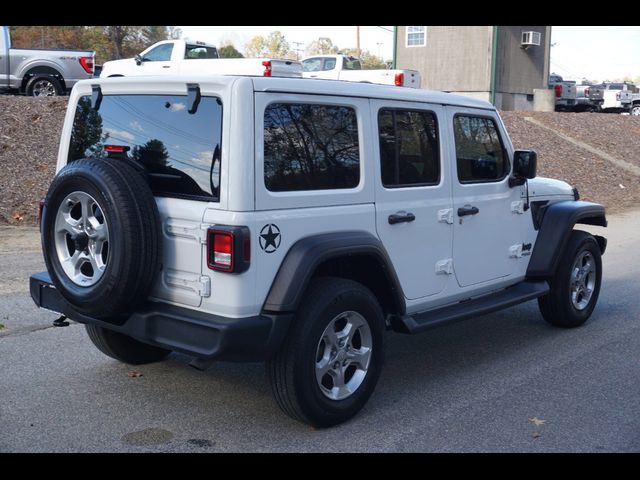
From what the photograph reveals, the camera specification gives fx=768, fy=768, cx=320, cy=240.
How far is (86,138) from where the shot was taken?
505 cm

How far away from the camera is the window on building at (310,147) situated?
170 inches

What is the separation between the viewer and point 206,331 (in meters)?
4.11

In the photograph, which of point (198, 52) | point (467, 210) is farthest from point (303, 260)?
point (198, 52)

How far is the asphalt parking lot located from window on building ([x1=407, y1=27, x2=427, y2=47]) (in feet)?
84.9

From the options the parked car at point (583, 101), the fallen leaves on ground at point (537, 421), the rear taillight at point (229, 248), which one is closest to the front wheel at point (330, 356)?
the rear taillight at point (229, 248)

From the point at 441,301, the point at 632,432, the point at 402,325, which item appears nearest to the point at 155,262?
the point at 402,325

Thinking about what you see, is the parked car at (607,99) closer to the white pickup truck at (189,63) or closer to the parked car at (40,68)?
the white pickup truck at (189,63)

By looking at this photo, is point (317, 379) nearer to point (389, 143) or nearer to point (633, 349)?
point (389, 143)

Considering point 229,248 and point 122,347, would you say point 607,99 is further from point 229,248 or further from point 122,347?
point 229,248

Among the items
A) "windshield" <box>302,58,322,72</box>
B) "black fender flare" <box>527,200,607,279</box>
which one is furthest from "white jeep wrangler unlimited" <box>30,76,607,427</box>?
"windshield" <box>302,58,322,72</box>

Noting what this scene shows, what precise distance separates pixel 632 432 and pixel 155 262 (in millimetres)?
3003

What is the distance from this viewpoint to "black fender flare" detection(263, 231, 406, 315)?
4.21 meters

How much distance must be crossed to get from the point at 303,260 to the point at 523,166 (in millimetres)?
2616

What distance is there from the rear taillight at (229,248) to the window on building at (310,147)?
Result: 1.19 feet
